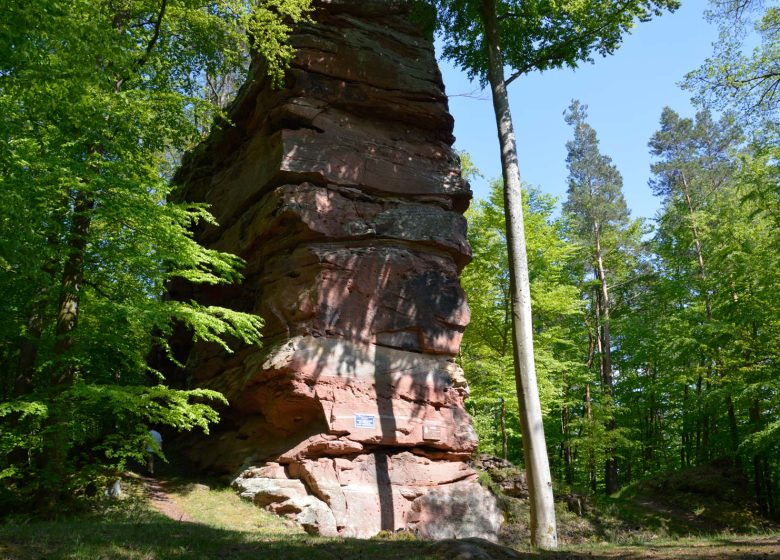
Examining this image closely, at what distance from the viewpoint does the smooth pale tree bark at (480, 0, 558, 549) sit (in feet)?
30.9

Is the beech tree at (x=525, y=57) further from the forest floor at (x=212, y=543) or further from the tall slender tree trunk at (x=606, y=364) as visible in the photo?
the tall slender tree trunk at (x=606, y=364)

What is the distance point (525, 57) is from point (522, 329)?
24.8ft

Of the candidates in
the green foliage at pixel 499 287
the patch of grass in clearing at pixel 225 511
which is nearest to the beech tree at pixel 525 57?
the patch of grass in clearing at pixel 225 511

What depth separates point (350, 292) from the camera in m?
12.5

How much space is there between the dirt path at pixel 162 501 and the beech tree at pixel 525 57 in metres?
6.08

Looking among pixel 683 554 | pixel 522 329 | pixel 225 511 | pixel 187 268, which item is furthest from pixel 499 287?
pixel 683 554

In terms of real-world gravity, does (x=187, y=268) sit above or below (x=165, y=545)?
above

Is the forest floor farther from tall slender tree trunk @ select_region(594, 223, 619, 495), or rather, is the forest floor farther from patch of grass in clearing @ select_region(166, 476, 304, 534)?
tall slender tree trunk @ select_region(594, 223, 619, 495)

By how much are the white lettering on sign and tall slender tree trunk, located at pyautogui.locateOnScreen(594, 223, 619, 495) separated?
545 inches

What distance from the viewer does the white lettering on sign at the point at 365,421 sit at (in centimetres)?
1159

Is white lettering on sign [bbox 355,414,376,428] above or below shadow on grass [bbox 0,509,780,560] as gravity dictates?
above

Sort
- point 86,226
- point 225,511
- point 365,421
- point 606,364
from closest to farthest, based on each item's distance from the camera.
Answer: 1. point 86,226
2. point 225,511
3. point 365,421
4. point 606,364

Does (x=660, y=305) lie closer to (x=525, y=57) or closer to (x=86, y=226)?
(x=525, y=57)

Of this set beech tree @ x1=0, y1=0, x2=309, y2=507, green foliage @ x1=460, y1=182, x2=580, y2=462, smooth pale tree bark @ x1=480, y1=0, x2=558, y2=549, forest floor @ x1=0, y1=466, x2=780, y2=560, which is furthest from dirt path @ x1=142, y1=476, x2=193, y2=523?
green foliage @ x1=460, y1=182, x2=580, y2=462
